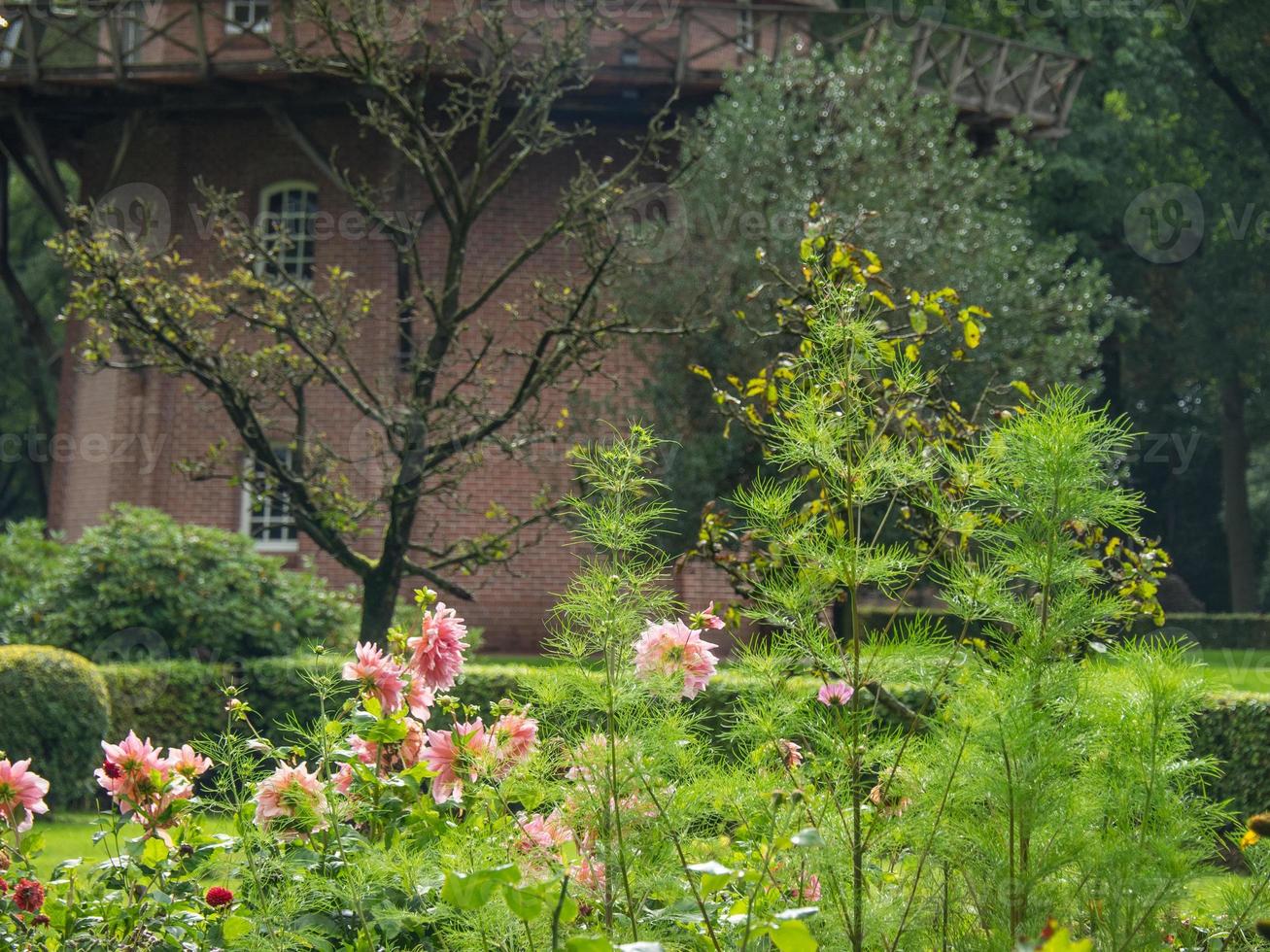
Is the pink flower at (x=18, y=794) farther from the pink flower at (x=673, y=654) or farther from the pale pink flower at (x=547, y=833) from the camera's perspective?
the pink flower at (x=673, y=654)

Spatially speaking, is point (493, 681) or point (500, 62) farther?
point (493, 681)

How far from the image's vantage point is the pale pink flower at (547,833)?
2.91 metres

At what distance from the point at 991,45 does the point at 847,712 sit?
17.0m

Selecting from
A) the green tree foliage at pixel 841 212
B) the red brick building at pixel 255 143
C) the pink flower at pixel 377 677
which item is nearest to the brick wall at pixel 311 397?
the red brick building at pixel 255 143

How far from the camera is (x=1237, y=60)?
2358cm

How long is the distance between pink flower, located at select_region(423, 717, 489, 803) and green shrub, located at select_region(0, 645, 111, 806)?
7.78 m

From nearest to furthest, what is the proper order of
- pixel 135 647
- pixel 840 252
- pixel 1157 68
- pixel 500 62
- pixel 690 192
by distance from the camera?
pixel 840 252
pixel 500 62
pixel 135 647
pixel 690 192
pixel 1157 68

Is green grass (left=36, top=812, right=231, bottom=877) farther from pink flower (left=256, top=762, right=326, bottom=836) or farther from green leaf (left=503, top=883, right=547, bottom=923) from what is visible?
green leaf (left=503, top=883, right=547, bottom=923)

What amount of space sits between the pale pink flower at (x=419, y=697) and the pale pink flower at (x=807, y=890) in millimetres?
1021

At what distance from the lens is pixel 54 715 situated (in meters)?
10.2

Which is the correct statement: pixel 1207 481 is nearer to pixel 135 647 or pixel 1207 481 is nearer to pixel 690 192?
pixel 690 192

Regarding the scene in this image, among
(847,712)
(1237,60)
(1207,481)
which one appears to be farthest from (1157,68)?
(847,712)

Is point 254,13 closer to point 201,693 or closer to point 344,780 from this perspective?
point 201,693

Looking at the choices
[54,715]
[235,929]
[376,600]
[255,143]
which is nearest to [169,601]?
[54,715]
